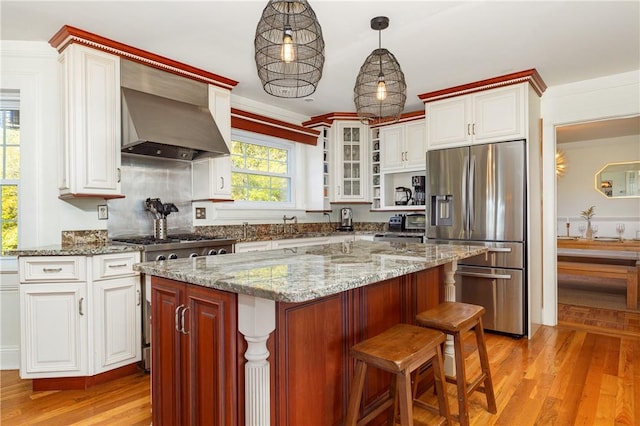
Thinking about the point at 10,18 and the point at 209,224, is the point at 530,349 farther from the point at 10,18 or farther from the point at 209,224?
the point at 10,18

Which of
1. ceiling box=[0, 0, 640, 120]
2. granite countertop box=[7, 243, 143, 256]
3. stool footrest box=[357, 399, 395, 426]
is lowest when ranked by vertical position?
stool footrest box=[357, 399, 395, 426]

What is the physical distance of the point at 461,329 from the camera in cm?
184

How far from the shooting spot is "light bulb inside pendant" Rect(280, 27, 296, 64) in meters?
1.60

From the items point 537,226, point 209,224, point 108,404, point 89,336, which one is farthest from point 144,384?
point 537,226

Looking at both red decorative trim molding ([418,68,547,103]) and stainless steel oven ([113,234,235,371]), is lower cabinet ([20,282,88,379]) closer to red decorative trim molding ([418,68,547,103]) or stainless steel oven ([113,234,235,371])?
stainless steel oven ([113,234,235,371])

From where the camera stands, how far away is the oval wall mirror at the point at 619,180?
5717mm

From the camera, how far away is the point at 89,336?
246cm

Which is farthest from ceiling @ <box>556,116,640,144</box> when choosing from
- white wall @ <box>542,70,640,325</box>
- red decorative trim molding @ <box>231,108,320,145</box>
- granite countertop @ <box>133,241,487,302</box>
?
granite countertop @ <box>133,241,487,302</box>

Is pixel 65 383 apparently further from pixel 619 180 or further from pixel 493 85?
pixel 619 180

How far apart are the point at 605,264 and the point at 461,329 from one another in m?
4.22

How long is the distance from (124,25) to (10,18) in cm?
71

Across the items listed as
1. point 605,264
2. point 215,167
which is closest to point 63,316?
point 215,167

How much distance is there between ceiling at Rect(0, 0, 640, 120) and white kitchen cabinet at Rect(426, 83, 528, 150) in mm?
262

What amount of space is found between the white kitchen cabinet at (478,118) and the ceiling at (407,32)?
262mm
